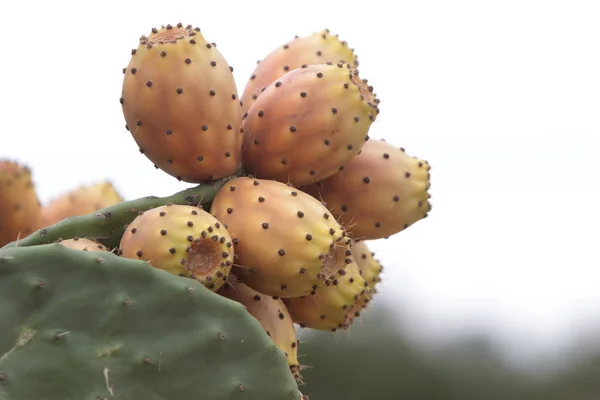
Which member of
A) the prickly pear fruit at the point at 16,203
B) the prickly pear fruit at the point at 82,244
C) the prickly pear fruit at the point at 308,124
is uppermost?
the prickly pear fruit at the point at 308,124

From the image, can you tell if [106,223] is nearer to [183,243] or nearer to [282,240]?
[183,243]

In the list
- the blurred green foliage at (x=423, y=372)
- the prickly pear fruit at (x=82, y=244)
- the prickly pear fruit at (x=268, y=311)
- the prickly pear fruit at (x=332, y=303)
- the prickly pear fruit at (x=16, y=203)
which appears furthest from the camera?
the blurred green foliage at (x=423, y=372)

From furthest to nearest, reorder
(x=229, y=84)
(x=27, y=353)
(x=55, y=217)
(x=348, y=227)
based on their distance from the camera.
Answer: (x=55, y=217)
(x=348, y=227)
(x=229, y=84)
(x=27, y=353)

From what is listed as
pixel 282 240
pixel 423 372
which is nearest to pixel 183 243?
pixel 282 240

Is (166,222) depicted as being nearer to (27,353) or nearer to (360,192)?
(27,353)

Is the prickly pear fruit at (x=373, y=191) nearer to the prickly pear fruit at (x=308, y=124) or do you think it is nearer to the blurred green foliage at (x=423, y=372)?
the prickly pear fruit at (x=308, y=124)

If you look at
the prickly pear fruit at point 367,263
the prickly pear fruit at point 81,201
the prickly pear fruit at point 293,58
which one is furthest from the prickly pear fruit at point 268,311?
the prickly pear fruit at point 81,201

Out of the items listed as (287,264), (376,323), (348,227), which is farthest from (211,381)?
(376,323)
